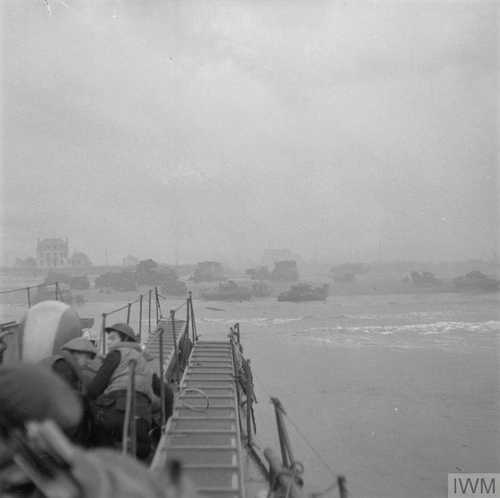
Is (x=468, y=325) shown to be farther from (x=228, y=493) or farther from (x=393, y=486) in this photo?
(x=228, y=493)

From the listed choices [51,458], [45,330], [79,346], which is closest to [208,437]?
[79,346]

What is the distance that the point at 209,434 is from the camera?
5785 mm

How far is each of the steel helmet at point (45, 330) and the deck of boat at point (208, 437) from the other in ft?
5.63

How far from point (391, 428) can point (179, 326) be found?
30.5ft

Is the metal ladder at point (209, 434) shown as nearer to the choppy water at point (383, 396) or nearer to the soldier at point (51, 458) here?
the soldier at point (51, 458)

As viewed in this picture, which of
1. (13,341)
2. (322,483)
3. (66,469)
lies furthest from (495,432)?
(66,469)

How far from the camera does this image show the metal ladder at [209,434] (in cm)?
467

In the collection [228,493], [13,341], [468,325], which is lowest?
[468,325]

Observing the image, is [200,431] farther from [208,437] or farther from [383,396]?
[383,396]

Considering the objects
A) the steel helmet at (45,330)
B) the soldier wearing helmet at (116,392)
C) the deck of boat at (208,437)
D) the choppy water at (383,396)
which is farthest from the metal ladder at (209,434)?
the choppy water at (383,396)

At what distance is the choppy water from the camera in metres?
14.4

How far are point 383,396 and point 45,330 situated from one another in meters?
20.2

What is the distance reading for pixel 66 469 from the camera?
1691 millimetres

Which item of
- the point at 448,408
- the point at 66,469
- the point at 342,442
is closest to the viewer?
the point at 66,469
